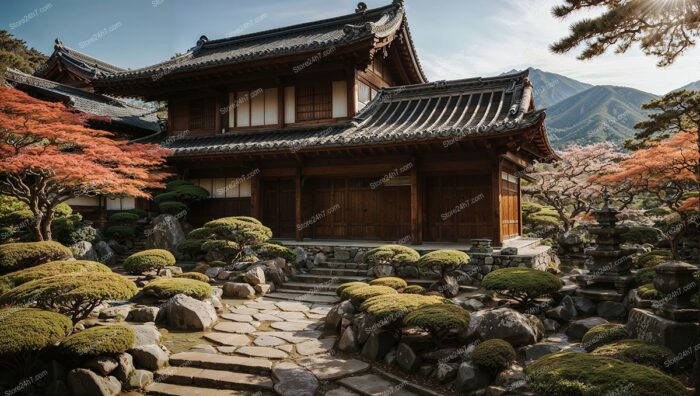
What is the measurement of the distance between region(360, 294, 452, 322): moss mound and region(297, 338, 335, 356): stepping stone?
2.99 ft

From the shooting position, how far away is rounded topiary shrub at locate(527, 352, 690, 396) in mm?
3838

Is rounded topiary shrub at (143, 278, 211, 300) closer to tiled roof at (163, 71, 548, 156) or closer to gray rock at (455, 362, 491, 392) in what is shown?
gray rock at (455, 362, 491, 392)

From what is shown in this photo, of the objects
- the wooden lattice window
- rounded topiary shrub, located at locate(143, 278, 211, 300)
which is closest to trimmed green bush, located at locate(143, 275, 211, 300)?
rounded topiary shrub, located at locate(143, 278, 211, 300)

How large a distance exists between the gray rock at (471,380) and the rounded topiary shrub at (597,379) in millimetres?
1186

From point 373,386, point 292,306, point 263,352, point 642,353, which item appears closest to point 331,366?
point 373,386

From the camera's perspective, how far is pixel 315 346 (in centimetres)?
773

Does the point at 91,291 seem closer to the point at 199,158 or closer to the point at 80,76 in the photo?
the point at 199,158

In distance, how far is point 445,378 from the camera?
6.12 m

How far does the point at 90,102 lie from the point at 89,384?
2068 centimetres

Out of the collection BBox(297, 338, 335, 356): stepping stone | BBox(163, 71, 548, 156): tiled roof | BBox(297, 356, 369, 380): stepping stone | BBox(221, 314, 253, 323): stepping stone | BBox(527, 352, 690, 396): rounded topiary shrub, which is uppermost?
BBox(163, 71, 548, 156): tiled roof

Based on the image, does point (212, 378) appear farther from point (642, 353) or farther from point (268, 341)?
point (642, 353)

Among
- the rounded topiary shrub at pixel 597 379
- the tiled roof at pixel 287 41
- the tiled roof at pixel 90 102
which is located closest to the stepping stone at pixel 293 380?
the rounded topiary shrub at pixel 597 379

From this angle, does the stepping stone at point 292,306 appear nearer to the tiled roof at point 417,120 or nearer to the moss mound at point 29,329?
the moss mound at point 29,329

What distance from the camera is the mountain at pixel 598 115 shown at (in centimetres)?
7912
